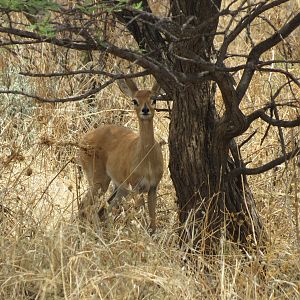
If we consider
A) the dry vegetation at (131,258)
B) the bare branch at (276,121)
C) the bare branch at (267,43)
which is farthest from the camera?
the bare branch at (276,121)

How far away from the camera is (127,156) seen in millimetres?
7582

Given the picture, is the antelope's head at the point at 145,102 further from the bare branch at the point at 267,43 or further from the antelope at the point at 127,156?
the bare branch at the point at 267,43

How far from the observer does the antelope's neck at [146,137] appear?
23.6 feet

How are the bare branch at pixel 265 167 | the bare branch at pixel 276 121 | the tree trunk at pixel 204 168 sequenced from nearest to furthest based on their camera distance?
the bare branch at pixel 276 121 → the bare branch at pixel 265 167 → the tree trunk at pixel 204 168

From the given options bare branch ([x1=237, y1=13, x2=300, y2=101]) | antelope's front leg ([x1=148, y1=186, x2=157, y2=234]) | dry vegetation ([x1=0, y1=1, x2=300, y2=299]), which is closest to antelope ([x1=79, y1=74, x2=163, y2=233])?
antelope's front leg ([x1=148, y1=186, x2=157, y2=234])

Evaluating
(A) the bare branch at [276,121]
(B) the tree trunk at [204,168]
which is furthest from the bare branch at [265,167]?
(A) the bare branch at [276,121]

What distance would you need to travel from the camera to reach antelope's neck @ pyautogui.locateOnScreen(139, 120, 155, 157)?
7195 millimetres

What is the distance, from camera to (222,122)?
531 cm

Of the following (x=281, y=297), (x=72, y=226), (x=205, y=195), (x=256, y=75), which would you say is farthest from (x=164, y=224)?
(x=256, y=75)

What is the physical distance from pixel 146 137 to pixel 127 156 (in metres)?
0.39

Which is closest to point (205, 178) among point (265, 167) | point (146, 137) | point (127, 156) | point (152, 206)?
point (265, 167)

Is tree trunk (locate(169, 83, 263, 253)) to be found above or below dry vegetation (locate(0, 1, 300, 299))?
above

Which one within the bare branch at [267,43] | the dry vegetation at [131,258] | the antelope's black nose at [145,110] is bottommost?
the dry vegetation at [131,258]

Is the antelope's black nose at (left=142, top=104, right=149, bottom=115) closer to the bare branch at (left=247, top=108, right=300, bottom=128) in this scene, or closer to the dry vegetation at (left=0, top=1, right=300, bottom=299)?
the dry vegetation at (left=0, top=1, right=300, bottom=299)
